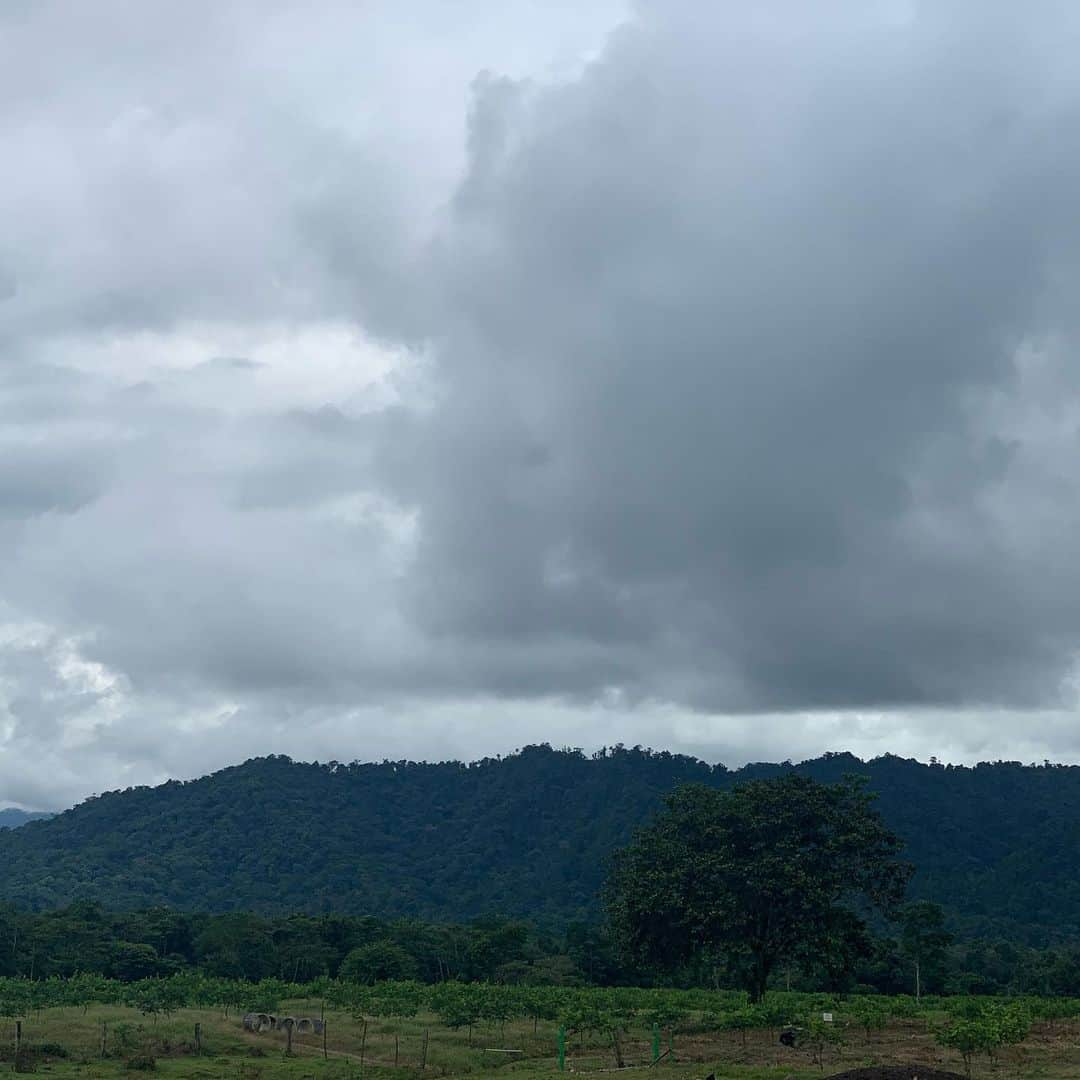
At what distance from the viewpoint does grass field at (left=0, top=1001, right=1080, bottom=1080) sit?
49.1 meters

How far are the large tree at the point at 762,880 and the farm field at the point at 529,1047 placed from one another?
3856 millimetres

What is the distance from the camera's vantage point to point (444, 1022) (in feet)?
202

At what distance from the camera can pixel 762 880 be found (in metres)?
65.1

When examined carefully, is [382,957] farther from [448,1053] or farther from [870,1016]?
[870,1016]

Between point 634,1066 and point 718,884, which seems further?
point 718,884

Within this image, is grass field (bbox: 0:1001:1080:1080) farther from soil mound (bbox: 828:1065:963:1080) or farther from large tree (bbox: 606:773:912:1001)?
large tree (bbox: 606:773:912:1001)

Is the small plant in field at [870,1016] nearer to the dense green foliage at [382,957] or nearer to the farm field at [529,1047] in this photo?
the farm field at [529,1047]

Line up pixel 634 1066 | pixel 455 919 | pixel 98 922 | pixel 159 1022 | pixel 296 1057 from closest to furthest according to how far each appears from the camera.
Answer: pixel 634 1066 → pixel 296 1057 → pixel 159 1022 → pixel 98 922 → pixel 455 919

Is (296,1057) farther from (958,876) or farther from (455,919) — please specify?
(958,876)

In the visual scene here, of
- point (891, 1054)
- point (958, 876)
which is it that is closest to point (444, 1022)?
point (891, 1054)

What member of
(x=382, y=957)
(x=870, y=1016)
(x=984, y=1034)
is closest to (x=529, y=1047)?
(x=870, y=1016)

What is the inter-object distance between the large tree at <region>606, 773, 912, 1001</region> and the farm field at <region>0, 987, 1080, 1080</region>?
12.7 feet

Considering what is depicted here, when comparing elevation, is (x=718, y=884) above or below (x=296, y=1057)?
above

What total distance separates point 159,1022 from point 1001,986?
73340 mm
